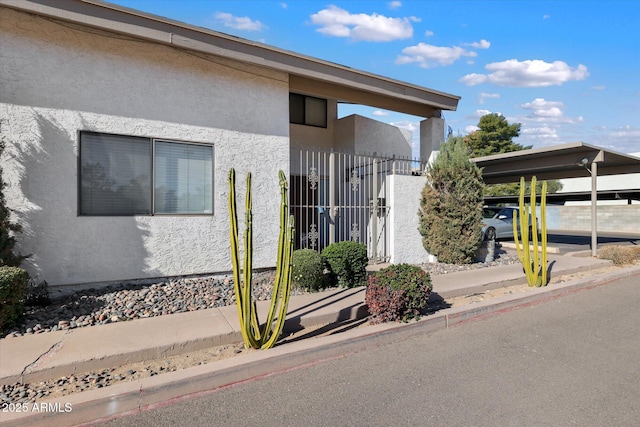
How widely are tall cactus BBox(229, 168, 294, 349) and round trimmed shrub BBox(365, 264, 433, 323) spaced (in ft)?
4.83

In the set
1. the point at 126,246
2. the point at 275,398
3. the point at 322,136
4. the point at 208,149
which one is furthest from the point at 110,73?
the point at 322,136

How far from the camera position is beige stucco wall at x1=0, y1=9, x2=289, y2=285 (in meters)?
5.34

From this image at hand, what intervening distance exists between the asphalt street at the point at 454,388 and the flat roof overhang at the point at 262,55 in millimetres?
5379

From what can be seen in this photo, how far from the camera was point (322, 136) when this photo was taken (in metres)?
11.3

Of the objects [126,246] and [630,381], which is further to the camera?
[126,246]

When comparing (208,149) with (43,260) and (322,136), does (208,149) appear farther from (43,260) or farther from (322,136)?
(322,136)

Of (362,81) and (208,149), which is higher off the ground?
(362,81)

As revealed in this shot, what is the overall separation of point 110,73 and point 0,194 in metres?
2.39

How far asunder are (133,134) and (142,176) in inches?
27.4

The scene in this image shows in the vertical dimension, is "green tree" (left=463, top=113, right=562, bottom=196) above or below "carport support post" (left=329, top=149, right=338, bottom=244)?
Result: above

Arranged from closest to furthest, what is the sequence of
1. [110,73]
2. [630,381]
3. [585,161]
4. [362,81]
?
[630,381] → [110,73] → [362,81] → [585,161]

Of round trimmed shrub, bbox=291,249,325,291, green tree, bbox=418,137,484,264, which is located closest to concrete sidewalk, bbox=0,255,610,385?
round trimmed shrub, bbox=291,249,325,291

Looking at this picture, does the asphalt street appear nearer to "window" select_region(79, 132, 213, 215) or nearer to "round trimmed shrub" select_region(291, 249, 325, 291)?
"round trimmed shrub" select_region(291, 249, 325, 291)

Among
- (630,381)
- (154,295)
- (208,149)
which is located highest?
(208,149)
